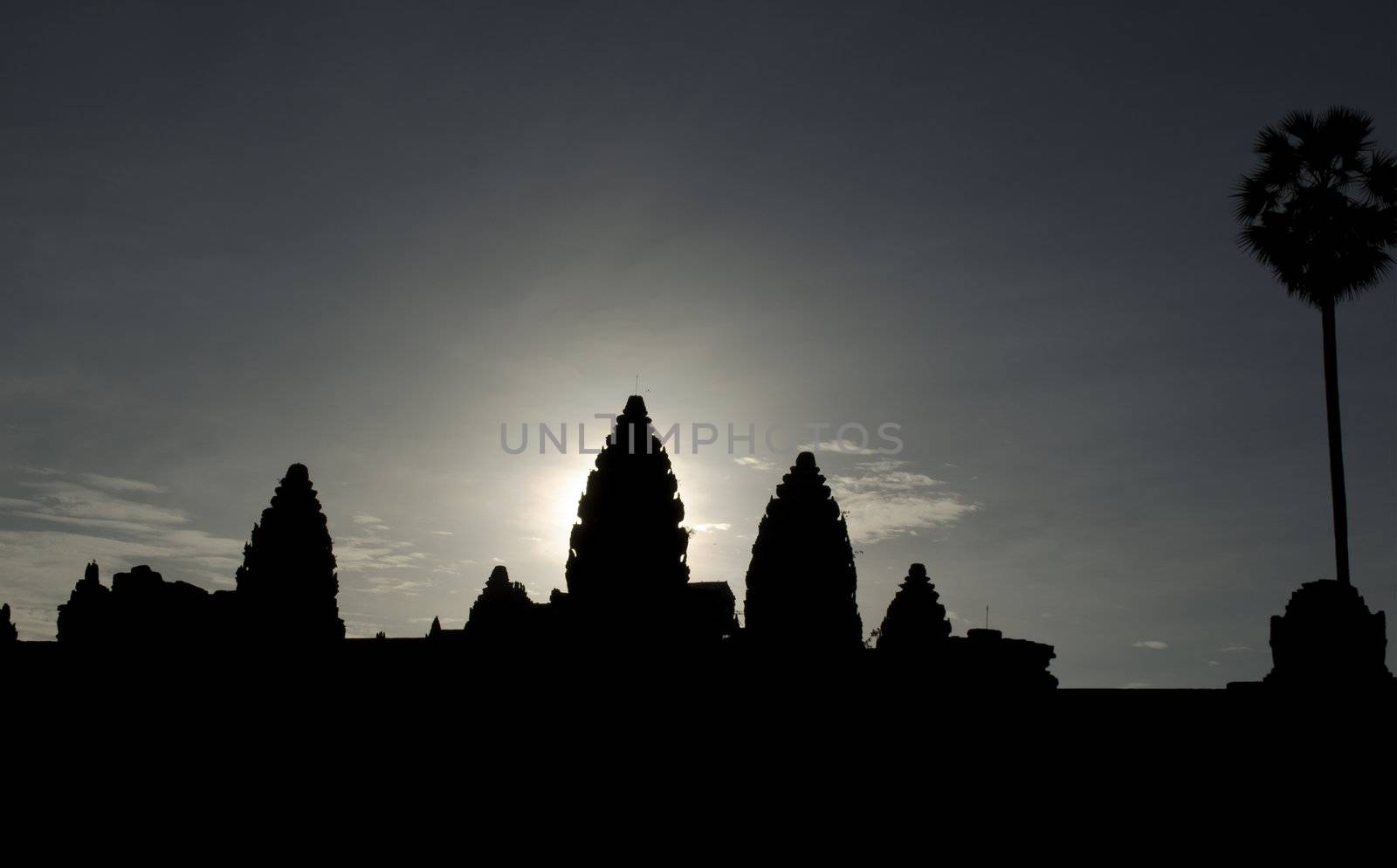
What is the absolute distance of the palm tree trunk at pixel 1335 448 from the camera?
2886 cm

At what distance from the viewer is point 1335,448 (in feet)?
99.3

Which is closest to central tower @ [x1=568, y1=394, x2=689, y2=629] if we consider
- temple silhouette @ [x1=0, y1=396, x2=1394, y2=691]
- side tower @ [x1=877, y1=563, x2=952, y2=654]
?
temple silhouette @ [x1=0, y1=396, x2=1394, y2=691]

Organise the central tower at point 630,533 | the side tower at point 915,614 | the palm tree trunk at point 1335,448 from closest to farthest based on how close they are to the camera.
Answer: the palm tree trunk at point 1335,448, the central tower at point 630,533, the side tower at point 915,614

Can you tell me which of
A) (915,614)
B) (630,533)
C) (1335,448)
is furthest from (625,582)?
(1335,448)

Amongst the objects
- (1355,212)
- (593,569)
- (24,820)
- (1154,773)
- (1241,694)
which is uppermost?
(1355,212)

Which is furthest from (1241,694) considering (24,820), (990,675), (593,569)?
(593,569)

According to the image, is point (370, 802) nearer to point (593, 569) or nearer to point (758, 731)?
point (758, 731)

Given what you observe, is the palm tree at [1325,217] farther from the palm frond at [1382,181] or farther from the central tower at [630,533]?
the central tower at [630,533]

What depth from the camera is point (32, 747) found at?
18.7 m

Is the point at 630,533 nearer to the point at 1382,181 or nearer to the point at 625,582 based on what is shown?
the point at 625,582

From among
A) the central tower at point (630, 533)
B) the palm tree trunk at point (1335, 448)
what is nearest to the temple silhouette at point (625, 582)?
the central tower at point (630, 533)

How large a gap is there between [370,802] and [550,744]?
114 inches

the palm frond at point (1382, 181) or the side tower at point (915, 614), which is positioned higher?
the palm frond at point (1382, 181)

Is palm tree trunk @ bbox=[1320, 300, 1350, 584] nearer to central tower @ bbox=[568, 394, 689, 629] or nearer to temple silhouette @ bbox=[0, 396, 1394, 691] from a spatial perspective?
temple silhouette @ bbox=[0, 396, 1394, 691]
